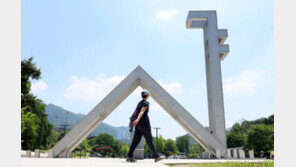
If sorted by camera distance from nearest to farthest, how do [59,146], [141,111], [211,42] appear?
[141,111] < [59,146] < [211,42]

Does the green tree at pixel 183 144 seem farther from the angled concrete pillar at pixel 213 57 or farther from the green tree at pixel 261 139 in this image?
the angled concrete pillar at pixel 213 57

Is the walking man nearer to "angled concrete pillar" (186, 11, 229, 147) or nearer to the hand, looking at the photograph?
the hand

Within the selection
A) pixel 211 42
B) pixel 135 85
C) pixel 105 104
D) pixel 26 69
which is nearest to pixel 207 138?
pixel 135 85

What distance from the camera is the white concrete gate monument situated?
14680 millimetres

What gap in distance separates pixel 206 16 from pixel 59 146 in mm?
16860

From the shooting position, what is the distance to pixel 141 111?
7195 millimetres

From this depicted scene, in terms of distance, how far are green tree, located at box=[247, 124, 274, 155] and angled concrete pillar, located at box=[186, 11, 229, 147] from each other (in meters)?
29.9

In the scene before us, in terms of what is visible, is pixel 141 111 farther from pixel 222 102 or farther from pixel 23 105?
pixel 23 105

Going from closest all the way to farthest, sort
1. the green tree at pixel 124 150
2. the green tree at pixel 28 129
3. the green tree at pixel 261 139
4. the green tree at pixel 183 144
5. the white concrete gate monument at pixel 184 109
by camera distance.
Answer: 1. the white concrete gate monument at pixel 184 109
2. the green tree at pixel 28 129
3. the green tree at pixel 261 139
4. the green tree at pixel 183 144
5. the green tree at pixel 124 150

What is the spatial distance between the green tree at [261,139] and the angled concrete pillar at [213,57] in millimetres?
29928

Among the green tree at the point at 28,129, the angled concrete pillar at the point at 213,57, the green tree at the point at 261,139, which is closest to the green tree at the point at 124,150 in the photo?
the green tree at the point at 261,139

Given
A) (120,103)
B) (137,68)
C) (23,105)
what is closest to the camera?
(137,68)

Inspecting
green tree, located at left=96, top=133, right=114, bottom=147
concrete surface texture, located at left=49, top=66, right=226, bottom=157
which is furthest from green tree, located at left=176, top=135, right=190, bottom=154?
concrete surface texture, located at left=49, top=66, right=226, bottom=157

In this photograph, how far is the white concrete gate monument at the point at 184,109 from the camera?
1468 cm
